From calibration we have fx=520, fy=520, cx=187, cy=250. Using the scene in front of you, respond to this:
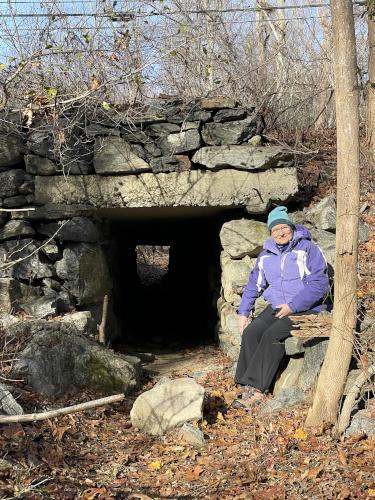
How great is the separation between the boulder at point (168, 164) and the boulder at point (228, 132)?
15.8 inches

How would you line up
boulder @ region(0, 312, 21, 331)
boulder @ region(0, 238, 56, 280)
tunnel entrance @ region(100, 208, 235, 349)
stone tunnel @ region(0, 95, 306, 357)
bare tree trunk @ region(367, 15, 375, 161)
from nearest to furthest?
boulder @ region(0, 312, 21, 331), boulder @ region(0, 238, 56, 280), stone tunnel @ region(0, 95, 306, 357), bare tree trunk @ region(367, 15, 375, 161), tunnel entrance @ region(100, 208, 235, 349)

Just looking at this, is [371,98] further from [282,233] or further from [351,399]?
[351,399]

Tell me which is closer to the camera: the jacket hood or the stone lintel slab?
the jacket hood

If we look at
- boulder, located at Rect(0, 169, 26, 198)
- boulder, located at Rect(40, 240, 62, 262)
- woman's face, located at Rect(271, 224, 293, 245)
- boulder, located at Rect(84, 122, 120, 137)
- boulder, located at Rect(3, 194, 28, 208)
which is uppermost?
boulder, located at Rect(84, 122, 120, 137)

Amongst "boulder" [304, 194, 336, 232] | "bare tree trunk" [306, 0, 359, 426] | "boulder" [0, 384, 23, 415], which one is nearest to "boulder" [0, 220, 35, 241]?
"boulder" [0, 384, 23, 415]

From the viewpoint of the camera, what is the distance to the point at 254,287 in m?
5.18

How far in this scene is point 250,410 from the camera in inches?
Answer: 178

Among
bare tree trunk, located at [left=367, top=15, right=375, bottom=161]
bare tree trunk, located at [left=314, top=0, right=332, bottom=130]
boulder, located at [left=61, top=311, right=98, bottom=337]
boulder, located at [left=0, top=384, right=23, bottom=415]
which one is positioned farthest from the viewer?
bare tree trunk, located at [left=314, top=0, right=332, bottom=130]

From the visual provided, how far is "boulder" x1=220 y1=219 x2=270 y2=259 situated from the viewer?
21.2 ft

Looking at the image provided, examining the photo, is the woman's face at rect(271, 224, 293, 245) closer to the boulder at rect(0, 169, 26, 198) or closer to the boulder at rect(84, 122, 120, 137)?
the boulder at rect(84, 122, 120, 137)

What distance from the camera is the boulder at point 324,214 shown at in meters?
6.34

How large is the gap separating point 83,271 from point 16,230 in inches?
37.8

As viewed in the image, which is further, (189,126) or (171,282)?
(171,282)

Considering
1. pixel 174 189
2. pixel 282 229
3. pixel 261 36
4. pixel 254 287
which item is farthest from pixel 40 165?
pixel 261 36
